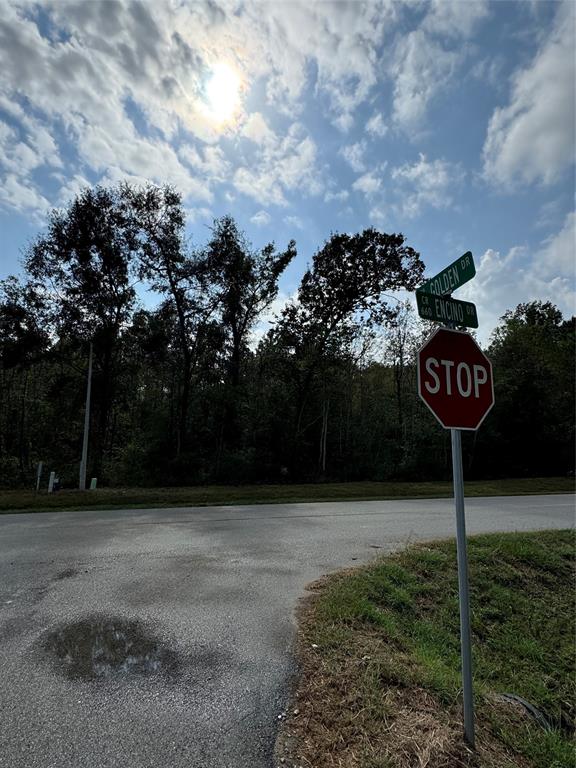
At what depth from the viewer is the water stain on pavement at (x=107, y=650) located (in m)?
3.26

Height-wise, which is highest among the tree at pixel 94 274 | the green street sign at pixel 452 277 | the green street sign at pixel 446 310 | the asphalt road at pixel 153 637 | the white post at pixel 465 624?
the tree at pixel 94 274

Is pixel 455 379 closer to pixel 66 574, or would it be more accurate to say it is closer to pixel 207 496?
pixel 66 574

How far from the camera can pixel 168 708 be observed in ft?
9.25

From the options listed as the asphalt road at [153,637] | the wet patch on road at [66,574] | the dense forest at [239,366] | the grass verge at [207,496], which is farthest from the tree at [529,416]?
the wet patch on road at [66,574]

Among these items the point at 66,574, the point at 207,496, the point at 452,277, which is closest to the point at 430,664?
the point at 452,277

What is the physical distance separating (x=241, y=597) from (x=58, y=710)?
230 cm

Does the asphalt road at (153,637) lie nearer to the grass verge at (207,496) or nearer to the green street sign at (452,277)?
the green street sign at (452,277)

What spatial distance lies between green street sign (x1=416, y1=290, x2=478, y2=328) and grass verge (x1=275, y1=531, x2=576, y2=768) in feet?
8.27

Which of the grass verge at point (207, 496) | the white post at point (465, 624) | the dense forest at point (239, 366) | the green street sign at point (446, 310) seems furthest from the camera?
the dense forest at point (239, 366)

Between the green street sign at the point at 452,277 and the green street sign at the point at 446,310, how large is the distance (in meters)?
0.06

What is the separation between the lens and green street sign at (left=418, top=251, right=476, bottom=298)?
2.89m

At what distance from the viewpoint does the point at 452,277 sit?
2963mm

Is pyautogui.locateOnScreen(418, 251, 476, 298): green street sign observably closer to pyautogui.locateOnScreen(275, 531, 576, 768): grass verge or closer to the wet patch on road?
pyautogui.locateOnScreen(275, 531, 576, 768): grass verge

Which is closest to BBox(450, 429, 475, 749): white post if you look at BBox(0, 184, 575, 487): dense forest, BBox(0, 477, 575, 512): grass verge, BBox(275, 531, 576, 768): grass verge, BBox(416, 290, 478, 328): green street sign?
BBox(275, 531, 576, 768): grass verge
